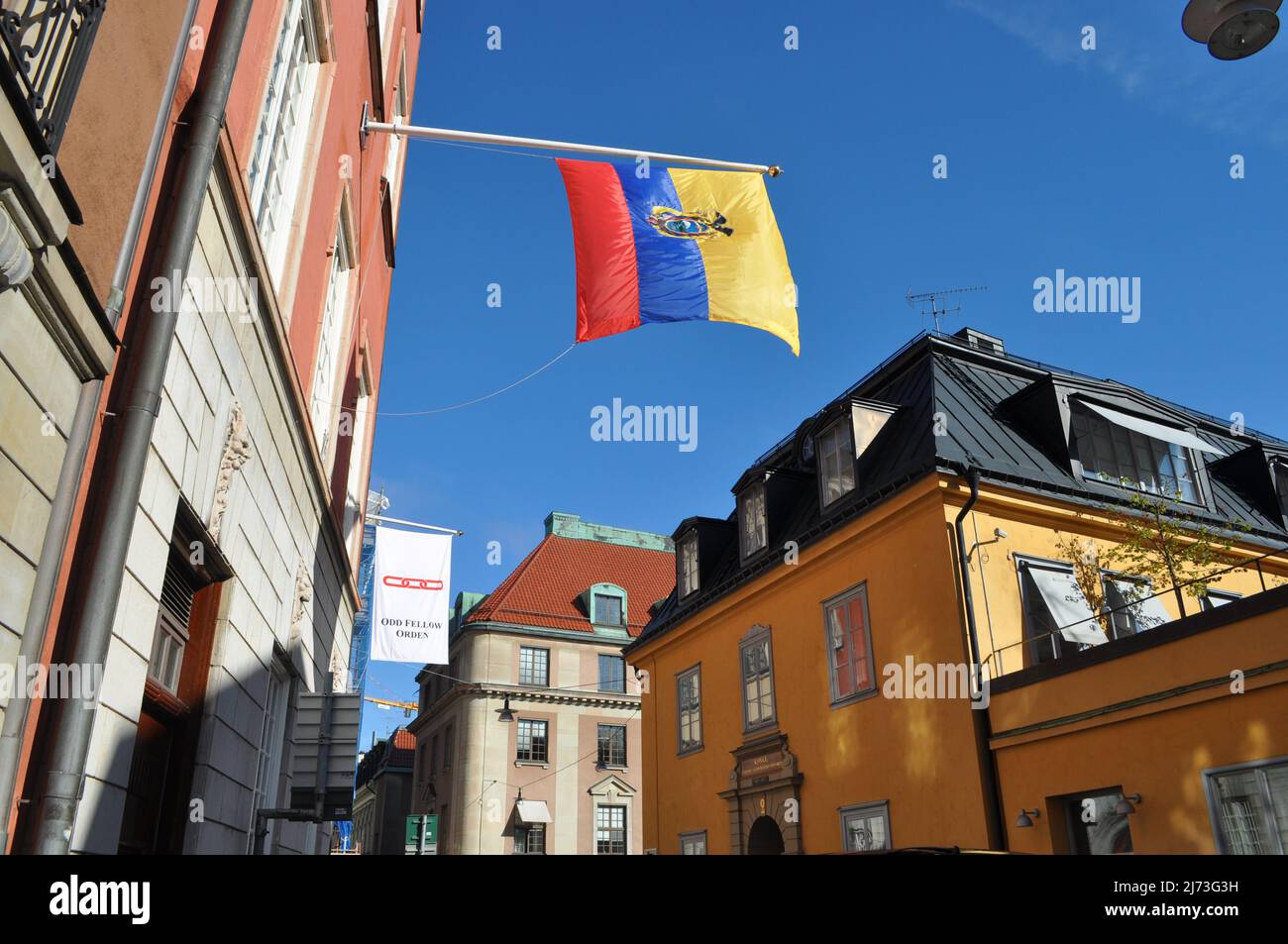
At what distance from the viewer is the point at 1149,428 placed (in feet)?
60.5

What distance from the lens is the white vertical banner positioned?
16.7m

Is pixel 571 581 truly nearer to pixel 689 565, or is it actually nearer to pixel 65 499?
pixel 689 565

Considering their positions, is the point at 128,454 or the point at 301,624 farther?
the point at 301,624

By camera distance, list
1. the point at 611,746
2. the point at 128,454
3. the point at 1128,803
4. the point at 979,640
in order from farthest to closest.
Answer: the point at 611,746 < the point at 979,640 < the point at 1128,803 < the point at 128,454

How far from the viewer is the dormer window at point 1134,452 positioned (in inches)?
719

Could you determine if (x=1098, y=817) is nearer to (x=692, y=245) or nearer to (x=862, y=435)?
(x=862, y=435)

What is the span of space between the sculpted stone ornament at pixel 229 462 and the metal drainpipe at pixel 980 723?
11767 mm

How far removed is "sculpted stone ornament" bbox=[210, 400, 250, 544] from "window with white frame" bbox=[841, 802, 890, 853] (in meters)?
12.5

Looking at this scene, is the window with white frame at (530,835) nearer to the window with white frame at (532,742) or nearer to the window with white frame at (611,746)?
the window with white frame at (532,742)

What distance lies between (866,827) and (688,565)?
9.95 m

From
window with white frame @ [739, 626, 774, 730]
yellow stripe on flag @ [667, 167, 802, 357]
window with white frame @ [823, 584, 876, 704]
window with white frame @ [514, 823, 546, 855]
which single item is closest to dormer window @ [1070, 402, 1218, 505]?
window with white frame @ [823, 584, 876, 704]

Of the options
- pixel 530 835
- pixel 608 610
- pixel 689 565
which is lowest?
pixel 530 835

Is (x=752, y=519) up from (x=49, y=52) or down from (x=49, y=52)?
up

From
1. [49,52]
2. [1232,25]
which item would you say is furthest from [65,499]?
[1232,25]
